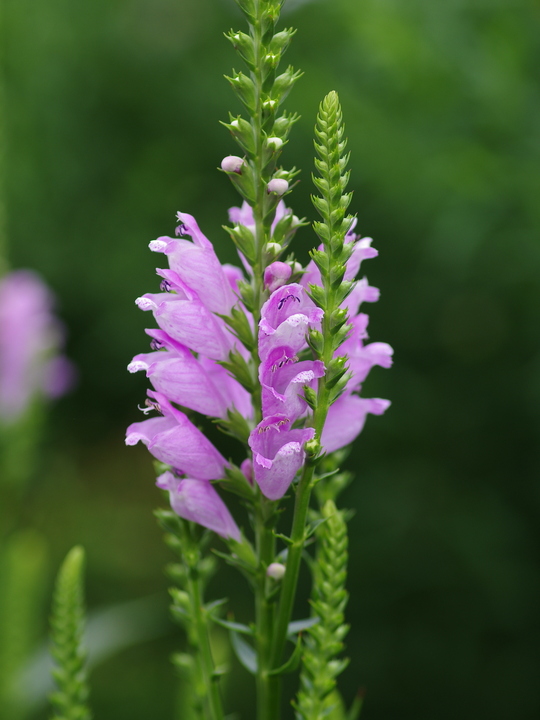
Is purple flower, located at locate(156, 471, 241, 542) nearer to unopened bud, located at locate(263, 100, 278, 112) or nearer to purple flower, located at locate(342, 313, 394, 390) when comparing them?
purple flower, located at locate(342, 313, 394, 390)

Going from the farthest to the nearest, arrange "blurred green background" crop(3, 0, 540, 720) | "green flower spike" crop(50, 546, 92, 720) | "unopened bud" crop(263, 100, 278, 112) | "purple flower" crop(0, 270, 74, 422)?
"blurred green background" crop(3, 0, 540, 720)
"purple flower" crop(0, 270, 74, 422)
"green flower spike" crop(50, 546, 92, 720)
"unopened bud" crop(263, 100, 278, 112)

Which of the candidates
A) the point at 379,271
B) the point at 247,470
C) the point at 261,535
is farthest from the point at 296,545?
the point at 379,271

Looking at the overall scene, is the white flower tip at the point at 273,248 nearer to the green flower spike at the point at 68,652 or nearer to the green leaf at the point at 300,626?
the green leaf at the point at 300,626

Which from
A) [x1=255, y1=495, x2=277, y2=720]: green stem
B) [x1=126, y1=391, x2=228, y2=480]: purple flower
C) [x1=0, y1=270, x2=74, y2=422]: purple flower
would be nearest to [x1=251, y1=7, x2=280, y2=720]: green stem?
[x1=255, y1=495, x2=277, y2=720]: green stem

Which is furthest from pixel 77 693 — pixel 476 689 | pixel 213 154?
pixel 213 154

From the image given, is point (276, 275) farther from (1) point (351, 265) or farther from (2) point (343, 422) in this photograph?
(2) point (343, 422)

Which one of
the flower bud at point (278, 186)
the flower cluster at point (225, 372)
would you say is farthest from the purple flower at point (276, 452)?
the flower bud at point (278, 186)
